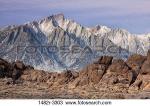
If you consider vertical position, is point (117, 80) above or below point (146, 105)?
below

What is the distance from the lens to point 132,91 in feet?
587

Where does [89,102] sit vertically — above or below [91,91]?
above

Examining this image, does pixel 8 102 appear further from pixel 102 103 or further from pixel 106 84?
pixel 106 84

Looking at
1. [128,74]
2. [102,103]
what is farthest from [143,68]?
[102,103]

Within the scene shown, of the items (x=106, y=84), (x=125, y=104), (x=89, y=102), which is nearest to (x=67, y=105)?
(x=89, y=102)

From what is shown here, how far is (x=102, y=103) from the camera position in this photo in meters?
39.8

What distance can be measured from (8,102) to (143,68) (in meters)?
161

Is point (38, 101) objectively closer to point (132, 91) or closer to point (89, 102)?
point (89, 102)

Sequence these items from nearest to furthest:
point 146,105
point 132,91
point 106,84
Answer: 1. point 146,105
2. point 132,91
3. point 106,84

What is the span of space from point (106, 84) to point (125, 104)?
157086mm

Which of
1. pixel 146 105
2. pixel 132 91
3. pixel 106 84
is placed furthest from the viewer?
pixel 106 84

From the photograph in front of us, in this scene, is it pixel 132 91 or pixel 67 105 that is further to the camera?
pixel 132 91

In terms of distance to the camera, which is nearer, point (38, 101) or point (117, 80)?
point (38, 101)

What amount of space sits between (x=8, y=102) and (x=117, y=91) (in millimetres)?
146515
